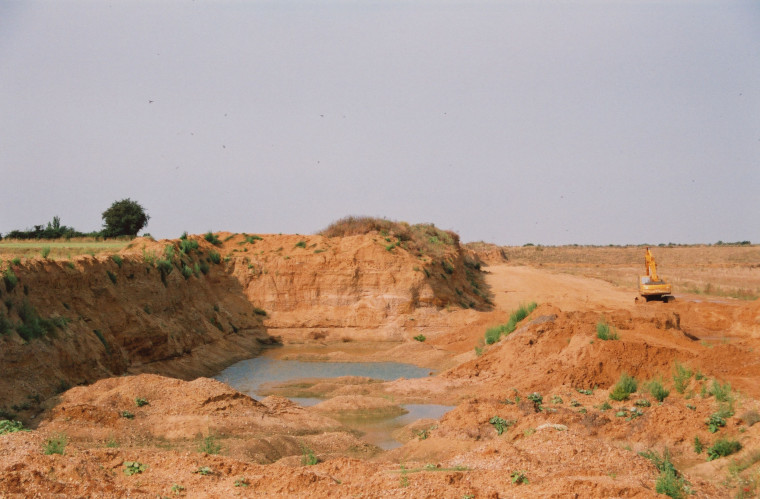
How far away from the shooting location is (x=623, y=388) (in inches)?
579

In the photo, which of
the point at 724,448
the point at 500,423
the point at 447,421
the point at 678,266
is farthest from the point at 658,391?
the point at 678,266

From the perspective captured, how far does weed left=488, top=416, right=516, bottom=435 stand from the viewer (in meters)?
12.7

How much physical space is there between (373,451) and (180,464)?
4757mm

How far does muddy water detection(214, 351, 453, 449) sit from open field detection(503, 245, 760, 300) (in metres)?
26.7

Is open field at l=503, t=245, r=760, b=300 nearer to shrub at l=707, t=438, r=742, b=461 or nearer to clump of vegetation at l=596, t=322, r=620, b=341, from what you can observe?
clump of vegetation at l=596, t=322, r=620, b=341

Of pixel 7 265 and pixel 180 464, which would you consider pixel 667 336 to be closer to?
pixel 180 464

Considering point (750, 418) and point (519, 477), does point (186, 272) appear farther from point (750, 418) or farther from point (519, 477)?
point (750, 418)

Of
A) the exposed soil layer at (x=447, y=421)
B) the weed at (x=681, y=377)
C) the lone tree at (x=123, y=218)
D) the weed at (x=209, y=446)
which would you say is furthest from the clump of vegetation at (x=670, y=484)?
the lone tree at (x=123, y=218)

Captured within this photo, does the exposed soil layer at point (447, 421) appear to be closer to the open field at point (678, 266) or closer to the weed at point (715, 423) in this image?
the weed at point (715, 423)

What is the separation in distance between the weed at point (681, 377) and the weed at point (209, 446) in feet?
31.2

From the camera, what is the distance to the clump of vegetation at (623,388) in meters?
14.6

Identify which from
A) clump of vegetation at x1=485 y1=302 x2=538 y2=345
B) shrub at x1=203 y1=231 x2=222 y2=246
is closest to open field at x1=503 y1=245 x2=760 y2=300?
clump of vegetation at x1=485 y1=302 x2=538 y2=345

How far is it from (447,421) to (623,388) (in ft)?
13.6

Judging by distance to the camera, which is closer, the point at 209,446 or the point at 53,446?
the point at 53,446
